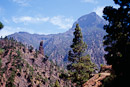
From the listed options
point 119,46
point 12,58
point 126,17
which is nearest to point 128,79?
point 119,46

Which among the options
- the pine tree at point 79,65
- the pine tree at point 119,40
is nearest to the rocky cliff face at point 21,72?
the pine tree at point 79,65

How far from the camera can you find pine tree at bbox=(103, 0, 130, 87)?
10.1m

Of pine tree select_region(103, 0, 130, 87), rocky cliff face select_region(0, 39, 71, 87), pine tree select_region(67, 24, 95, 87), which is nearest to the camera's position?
pine tree select_region(103, 0, 130, 87)

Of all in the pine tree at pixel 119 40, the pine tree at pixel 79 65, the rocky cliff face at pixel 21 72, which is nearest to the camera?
the pine tree at pixel 119 40

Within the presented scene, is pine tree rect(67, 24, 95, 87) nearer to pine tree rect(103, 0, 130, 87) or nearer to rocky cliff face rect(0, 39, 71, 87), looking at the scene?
pine tree rect(103, 0, 130, 87)

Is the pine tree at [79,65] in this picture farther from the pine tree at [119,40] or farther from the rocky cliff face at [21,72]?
the rocky cliff face at [21,72]

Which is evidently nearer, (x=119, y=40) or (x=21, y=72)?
(x=119, y=40)

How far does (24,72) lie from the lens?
134875 mm

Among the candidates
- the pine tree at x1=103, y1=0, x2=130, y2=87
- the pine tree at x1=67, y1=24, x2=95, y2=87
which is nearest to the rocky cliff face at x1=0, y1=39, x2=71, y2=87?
the pine tree at x1=67, y1=24, x2=95, y2=87

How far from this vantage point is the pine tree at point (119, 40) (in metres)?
10.1

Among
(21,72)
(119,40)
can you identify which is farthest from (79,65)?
(21,72)

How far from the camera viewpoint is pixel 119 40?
1120 cm

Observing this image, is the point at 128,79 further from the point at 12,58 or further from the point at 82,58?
the point at 12,58

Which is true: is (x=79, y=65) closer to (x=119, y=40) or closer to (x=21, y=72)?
(x=119, y=40)
